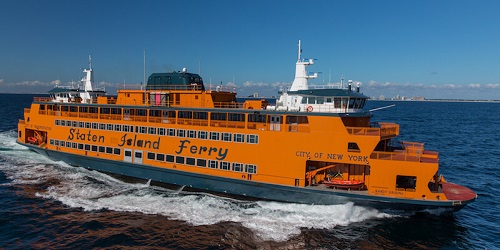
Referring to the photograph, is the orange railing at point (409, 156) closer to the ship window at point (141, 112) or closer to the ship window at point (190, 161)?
the ship window at point (190, 161)

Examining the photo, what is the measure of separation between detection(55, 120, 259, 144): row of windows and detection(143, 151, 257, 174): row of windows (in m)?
1.66

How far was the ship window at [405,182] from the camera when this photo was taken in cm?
2106

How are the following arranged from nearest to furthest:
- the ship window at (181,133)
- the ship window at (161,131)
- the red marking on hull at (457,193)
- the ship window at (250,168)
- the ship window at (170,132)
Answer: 1. the red marking on hull at (457,193)
2. the ship window at (250,168)
3. the ship window at (181,133)
4. the ship window at (170,132)
5. the ship window at (161,131)

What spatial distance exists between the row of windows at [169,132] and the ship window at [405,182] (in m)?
9.54

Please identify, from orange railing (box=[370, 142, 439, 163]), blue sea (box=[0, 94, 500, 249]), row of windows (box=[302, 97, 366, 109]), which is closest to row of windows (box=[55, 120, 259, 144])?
blue sea (box=[0, 94, 500, 249])

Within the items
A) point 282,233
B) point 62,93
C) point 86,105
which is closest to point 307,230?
point 282,233

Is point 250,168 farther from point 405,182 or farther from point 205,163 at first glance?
point 405,182

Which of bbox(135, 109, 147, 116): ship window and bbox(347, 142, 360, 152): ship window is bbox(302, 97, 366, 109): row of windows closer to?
bbox(347, 142, 360, 152): ship window

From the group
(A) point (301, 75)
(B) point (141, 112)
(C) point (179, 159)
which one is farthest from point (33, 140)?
(A) point (301, 75)

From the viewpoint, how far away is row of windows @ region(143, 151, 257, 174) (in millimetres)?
23411

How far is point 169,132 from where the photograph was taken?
86.2 ft

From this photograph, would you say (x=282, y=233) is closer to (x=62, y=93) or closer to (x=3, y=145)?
(x=62, y=93)

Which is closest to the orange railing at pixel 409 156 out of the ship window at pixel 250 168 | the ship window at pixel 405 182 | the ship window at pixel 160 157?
the ship window at pixel 405 182

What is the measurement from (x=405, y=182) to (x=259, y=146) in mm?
9759
